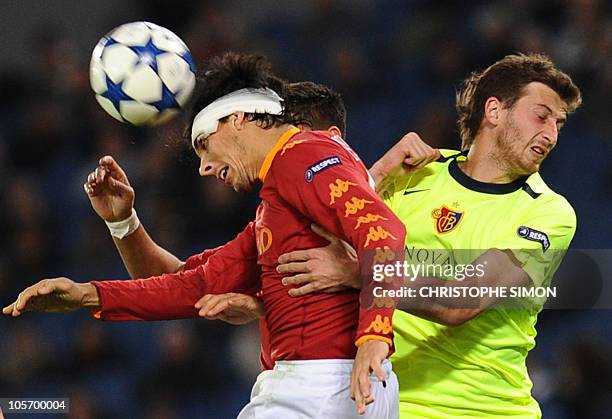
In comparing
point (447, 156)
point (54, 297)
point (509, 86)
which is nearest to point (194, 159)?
point (447, 156)

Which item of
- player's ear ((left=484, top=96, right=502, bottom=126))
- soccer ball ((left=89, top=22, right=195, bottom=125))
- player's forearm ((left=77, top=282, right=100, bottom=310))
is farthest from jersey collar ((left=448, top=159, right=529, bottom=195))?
player's forearm ((left=77, top=282, right=100, bottom=310))

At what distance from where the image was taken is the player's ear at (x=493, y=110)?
3.79 meters

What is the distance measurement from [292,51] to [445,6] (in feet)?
3.80

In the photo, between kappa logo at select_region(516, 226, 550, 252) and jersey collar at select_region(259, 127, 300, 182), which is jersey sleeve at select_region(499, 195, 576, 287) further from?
jersey collar at select_region(259, 127, 300, 182)

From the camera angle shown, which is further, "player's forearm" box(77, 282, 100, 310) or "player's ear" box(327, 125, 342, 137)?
"player's ear" box(327, 125, 342, 137)

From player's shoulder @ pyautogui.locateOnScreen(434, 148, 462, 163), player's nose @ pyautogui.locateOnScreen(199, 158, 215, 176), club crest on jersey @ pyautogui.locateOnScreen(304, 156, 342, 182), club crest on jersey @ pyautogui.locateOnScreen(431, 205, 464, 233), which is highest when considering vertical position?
player's shoulder @ pyautogui.locateOnScreen(434, 148, 462, 163)

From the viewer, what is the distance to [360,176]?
2828mm

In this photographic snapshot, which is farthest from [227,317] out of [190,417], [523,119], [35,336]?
[35,336]

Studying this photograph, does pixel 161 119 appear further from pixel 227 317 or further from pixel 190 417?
pixel 190 417

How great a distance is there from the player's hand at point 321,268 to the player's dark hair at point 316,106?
828mm

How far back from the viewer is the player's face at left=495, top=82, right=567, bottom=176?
142 inches

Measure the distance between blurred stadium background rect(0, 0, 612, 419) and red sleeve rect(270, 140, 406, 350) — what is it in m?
3.32

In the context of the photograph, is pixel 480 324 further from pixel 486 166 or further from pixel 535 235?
pixel 486 166

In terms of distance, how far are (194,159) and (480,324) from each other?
329 cm
